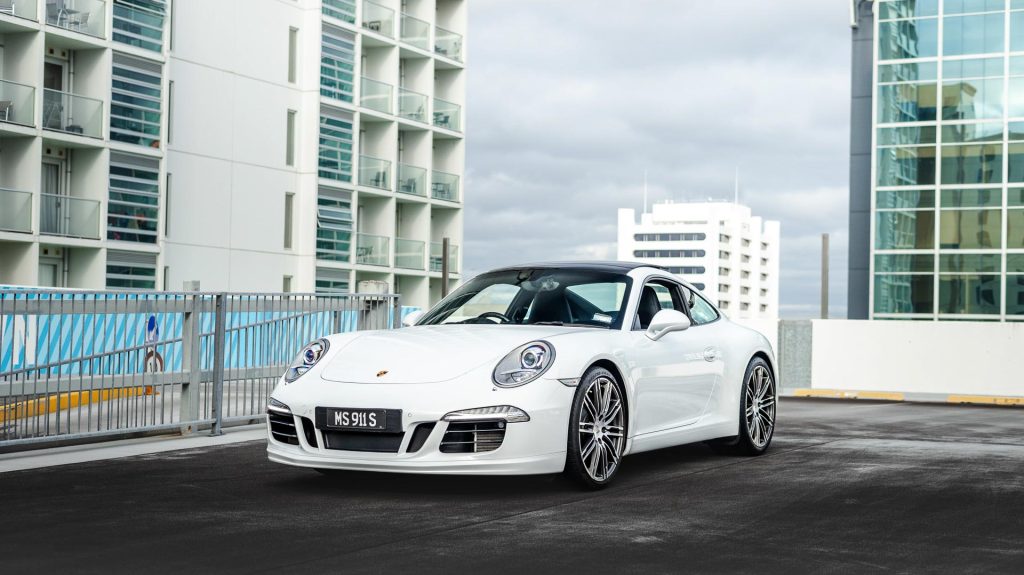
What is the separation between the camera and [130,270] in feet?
116

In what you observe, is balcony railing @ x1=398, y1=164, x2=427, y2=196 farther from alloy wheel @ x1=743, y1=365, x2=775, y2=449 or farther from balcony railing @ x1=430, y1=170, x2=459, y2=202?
alloy wheel @ x1=743, y1=365, x2=775, y2=449

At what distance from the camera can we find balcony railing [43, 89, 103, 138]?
3306cm

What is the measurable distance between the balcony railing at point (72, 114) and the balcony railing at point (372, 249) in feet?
42.5

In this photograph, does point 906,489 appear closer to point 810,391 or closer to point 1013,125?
point 810,391

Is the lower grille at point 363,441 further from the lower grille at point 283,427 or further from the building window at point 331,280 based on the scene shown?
the building window at point 331,280

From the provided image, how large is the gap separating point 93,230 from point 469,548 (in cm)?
3040

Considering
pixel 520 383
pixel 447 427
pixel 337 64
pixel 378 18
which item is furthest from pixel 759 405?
pixel 378 18

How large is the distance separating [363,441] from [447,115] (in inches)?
1723

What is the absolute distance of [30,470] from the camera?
27.9ft

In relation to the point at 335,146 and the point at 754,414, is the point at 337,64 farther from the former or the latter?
the point at 754,414

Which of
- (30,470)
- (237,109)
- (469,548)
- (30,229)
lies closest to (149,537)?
(469,548)

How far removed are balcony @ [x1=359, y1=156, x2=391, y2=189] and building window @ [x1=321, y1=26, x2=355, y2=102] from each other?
2399 mm

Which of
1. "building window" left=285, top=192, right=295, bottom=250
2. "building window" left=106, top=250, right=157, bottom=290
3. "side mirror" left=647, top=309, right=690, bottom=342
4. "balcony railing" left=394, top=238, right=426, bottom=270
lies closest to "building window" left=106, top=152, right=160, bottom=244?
"building window" left=106, top=250, right=157, bottom=290

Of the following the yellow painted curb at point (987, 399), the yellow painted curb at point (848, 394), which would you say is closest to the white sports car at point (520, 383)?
the yellow painted curb at point (848, 394)
